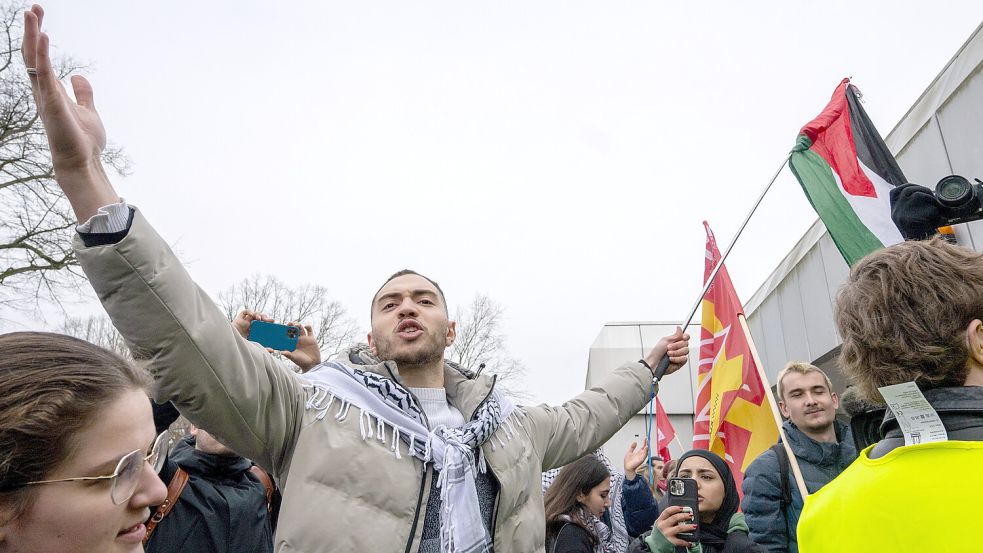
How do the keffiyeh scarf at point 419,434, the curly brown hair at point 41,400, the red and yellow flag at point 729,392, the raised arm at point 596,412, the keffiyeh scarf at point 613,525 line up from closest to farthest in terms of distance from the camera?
1. the curly brown hair at point 41,400
2. the keffiyeh scarf at point 419,434
3. the raised arm at point 596,412
4. the keffiyeh scarf at point 613,525
5. the red and yellow flag at point 729,392

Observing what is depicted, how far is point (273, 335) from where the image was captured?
8.54ft

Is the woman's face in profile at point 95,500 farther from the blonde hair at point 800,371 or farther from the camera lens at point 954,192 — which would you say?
the blonde hair at point 800,371

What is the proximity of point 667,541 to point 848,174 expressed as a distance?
2.38 m

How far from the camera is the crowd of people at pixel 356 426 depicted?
1.16 metres

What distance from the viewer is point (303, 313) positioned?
93.8 ft

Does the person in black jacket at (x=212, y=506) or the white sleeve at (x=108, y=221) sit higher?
the white sleeve at (x=108, y=221)

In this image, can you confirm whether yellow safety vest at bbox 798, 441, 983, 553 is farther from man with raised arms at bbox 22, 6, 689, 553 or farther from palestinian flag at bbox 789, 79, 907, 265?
palestinian flag at bbox 789, 79, 907, 265

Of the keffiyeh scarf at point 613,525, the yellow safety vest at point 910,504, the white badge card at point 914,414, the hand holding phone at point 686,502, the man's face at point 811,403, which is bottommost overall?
the keffiyeh scarf at point 613,525

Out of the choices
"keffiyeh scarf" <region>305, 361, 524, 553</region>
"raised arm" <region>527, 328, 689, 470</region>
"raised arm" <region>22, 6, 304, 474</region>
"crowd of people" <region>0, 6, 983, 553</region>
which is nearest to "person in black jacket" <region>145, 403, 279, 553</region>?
"crowd of people" <region>0, 6, 983, 553</region>

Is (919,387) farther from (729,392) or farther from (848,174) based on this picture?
(729,392)


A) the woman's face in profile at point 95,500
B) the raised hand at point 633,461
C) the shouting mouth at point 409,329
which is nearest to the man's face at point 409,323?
the shouting mouth at point 409,329

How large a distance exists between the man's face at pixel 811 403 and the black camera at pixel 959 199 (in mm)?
1655

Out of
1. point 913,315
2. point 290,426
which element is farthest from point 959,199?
point 290,426

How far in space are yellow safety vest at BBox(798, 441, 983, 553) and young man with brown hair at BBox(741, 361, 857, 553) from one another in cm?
228
